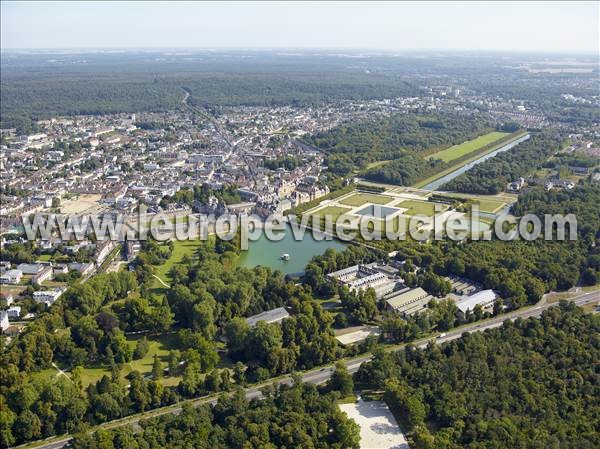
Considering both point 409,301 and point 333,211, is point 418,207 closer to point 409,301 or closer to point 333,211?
point 333,211

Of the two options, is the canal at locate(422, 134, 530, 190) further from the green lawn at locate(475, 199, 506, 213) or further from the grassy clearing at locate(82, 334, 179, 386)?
the grassy clearing at locate(82, 334, 179, 386)

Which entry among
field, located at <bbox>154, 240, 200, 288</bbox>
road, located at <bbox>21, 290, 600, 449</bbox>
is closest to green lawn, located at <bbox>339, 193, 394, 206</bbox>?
field, located at <bbox>154, 240, 200, 288</bbox>

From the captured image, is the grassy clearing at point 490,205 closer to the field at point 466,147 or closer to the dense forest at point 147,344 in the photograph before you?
the field at point 466,147

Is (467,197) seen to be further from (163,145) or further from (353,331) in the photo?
(163,145)

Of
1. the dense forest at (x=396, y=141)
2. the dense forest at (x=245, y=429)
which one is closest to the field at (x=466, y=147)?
the dense forest at (x=396, y=141)

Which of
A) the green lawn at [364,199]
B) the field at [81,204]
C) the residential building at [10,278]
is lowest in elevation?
the residential building at [10,278]

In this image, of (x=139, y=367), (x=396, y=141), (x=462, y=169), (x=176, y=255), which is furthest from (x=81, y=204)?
(x=396, y=141)
